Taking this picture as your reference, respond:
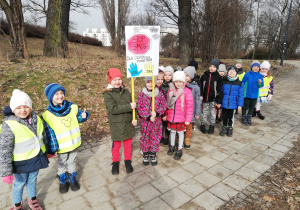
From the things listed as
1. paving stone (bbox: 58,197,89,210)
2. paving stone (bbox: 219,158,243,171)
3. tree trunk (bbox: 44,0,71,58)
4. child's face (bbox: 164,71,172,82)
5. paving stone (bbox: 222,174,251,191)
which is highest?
tree trunk (bbox: 44,0,71,58)

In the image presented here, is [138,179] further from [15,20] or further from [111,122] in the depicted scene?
[15,20]

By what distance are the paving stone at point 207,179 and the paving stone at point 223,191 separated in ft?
0.30

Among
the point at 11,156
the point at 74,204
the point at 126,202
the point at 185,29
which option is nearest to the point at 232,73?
the point at 126,202

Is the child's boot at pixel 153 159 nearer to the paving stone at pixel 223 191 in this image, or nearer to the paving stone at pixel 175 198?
the paving stone at pixel 175 198

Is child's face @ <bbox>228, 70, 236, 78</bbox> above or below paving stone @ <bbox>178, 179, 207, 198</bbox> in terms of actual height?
above

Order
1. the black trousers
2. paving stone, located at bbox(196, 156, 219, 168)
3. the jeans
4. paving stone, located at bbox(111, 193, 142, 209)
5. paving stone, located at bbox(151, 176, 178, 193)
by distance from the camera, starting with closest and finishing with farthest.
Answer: the jeans → paving stone, located at bbox(111, 193, 142, 209) → paving stone, located at bbox(151, 176, 178, 193) → paving stone, located at bbox(196, 156, 219, 168) → the black trousers

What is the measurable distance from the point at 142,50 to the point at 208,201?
2601 millimetres

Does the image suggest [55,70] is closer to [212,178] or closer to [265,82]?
[212,178]

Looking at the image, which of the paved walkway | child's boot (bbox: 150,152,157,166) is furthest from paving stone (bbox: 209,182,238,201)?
child's boot (bbox: 150,152,157,166)

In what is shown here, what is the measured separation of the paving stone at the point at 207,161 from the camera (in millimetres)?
3875

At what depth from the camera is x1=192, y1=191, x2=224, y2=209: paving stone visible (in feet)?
9.25

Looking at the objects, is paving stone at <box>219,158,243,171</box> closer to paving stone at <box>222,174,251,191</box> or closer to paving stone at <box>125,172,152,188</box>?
paving stone at <box>222,174,251,191</box>

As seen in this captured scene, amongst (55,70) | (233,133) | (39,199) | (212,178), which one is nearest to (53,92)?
(39,199)

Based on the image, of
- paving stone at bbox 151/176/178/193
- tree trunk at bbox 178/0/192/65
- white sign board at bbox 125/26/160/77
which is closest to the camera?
paving stone at bbox 151/176/178/193
